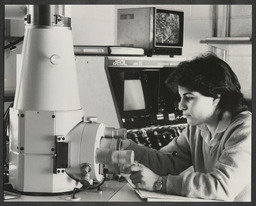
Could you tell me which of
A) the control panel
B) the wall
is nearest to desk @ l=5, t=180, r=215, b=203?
the control panel

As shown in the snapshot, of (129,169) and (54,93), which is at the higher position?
(54,93)

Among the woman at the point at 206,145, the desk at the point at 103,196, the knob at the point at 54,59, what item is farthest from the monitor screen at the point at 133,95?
the knob at the point at 54,59

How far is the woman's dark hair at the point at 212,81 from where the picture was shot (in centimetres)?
180

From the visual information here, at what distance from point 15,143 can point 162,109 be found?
0.85 metres

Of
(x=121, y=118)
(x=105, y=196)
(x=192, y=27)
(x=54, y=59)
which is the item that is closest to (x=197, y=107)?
(x=121, y=118)

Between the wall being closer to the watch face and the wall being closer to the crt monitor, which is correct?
the crt monitor

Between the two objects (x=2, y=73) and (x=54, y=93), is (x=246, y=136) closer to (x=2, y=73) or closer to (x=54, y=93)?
(x=54, y=93)

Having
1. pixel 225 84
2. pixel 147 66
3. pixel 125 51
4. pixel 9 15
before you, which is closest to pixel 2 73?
pixel 9 15

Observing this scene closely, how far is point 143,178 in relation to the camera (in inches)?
63.0

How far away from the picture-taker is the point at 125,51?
2012 millimetres

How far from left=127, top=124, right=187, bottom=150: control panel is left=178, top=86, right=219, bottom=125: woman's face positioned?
284 millimetres

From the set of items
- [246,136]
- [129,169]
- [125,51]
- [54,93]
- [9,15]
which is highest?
[9,15]

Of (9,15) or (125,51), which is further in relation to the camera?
(125,51)

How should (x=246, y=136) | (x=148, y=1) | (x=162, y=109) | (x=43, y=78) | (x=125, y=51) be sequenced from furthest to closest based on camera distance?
(x=162, y=109)
(x=125, y=51)
(x=148, y=1)
(x=246, y=136)
(x=43, y=78)
